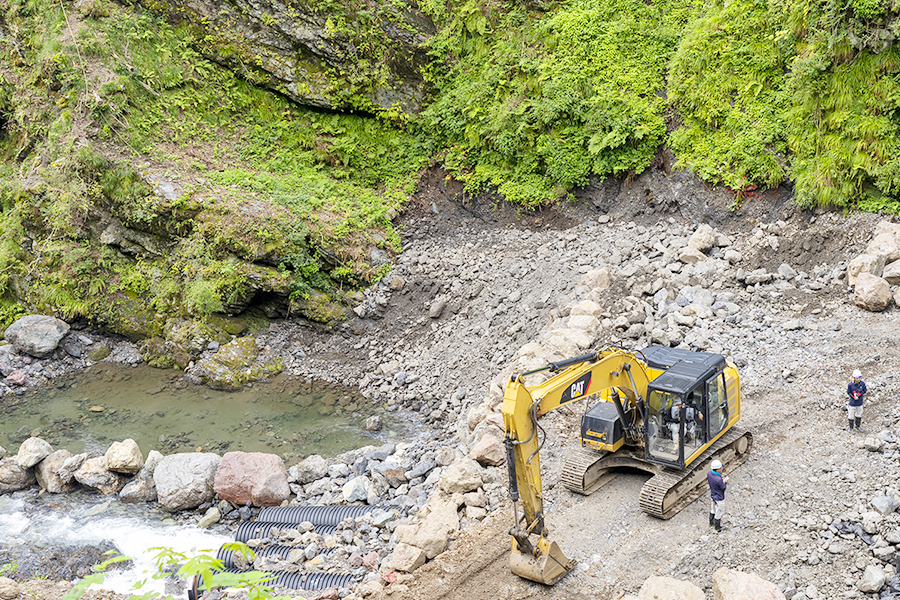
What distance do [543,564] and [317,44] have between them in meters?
16.3

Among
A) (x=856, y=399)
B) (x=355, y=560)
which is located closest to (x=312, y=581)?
(x=355, y=560)

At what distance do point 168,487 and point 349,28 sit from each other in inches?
536

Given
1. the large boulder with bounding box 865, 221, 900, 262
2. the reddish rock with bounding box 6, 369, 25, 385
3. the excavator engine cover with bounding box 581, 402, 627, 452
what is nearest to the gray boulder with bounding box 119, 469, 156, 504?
the reddish rock with bounding box 6, 369, 25, 385

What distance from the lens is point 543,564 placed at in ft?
23.7

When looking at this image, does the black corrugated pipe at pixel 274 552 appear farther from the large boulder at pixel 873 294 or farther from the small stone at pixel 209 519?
the large boulder at pixel 873 294

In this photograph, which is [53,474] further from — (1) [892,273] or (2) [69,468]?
(1) [892,273]

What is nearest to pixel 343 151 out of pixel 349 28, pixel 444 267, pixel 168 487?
Result: pixel 349 28

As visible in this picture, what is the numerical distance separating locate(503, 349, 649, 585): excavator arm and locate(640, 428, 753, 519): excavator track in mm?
1231

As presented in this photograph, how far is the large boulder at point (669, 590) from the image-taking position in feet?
21.6

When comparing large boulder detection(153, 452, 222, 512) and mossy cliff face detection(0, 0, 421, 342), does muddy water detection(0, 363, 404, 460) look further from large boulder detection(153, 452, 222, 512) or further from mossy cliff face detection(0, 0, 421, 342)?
large boulder detection(153, 452, 222, 512)

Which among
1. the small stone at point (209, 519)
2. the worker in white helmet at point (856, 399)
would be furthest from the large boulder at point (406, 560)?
the worker in white helmet at point (856, 399)

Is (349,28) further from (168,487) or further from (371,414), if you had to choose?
(168,487)

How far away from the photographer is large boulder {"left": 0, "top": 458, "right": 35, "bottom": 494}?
1163cm

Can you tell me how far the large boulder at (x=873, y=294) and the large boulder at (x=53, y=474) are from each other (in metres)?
13.9
